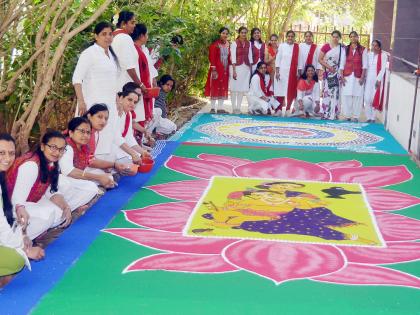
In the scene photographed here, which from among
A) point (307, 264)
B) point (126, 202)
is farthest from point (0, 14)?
point (307, 264)

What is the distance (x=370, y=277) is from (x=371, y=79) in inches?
273

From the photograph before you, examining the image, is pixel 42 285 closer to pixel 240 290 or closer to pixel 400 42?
pixel 240 290

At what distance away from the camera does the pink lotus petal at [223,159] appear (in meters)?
7.28

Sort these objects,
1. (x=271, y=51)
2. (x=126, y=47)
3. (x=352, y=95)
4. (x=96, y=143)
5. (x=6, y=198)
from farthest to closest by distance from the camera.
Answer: (x=271, y=51) → (x=352, y=95) → (x=126, y=47) → (x=96, y=143) → (x=6, y=198)

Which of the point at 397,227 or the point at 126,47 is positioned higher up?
the point at 126,47

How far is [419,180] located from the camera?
6824 mm

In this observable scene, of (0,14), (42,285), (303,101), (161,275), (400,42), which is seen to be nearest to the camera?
(42,285)

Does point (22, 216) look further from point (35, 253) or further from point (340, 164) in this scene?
point (340, 164)

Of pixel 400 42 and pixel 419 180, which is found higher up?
pixel 400 42

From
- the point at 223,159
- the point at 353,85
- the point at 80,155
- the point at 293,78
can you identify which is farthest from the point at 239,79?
the point at 80,155

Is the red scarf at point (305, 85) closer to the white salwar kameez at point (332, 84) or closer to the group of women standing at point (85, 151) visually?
the white salwar kameez at point (332, 84)

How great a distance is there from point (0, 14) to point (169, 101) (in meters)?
5.52

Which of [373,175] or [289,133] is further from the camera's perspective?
[289,133]

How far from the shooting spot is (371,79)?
1070cm
